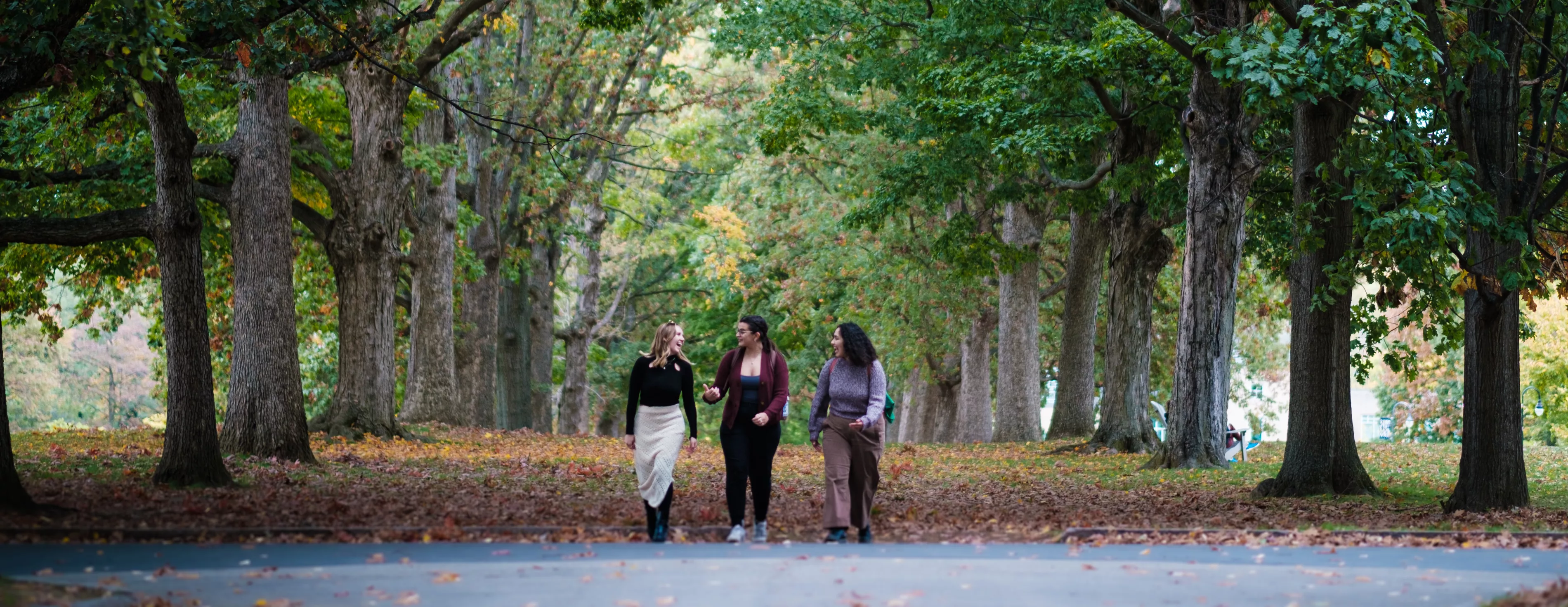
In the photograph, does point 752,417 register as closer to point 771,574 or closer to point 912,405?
point 771,574

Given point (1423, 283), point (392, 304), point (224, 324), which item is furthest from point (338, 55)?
point (224, 324)

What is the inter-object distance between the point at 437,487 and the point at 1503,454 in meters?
10.6

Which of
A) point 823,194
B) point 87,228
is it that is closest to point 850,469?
point 87,228

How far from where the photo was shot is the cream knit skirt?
10.9 metres

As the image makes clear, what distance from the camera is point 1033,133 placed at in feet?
71.7

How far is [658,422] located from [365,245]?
12.3 metres

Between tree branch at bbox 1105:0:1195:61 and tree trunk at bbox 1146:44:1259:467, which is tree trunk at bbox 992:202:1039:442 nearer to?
tree trunk at bbox 1146:44:1259:467

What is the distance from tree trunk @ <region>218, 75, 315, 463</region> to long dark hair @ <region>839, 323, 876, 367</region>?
827cm

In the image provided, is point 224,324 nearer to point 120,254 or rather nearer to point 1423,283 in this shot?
point 120,254

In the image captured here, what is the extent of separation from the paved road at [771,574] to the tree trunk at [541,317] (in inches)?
1028

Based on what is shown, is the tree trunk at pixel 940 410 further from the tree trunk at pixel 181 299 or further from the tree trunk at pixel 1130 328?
the tree trunk at pixel 181 299

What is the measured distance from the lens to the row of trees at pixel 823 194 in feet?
44.7

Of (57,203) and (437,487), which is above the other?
(57,203)

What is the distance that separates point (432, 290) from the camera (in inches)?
1069
